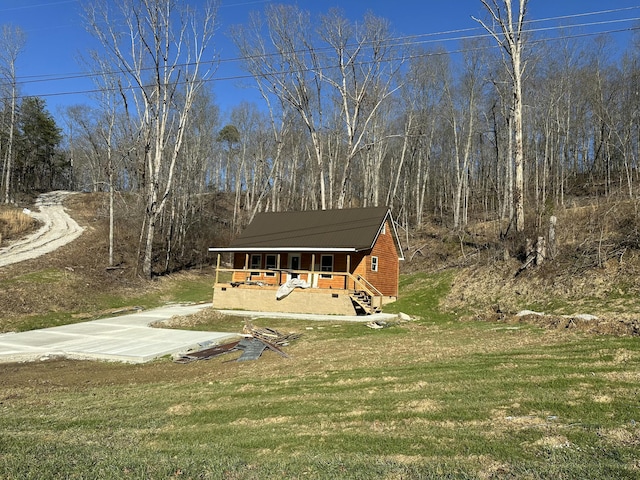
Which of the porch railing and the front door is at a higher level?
the front door

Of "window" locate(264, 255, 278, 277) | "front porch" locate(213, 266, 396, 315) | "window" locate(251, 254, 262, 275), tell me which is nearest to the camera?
"front porch" locate(213, 266, 396, 315)

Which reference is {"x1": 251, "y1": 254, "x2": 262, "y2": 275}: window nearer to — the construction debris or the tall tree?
the construction debris

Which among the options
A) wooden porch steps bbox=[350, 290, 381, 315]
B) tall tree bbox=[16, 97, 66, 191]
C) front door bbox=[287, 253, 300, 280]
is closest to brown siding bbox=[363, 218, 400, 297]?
wooden porch steps bbox=[350, 290, 381, 315]

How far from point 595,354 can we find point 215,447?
6639mm

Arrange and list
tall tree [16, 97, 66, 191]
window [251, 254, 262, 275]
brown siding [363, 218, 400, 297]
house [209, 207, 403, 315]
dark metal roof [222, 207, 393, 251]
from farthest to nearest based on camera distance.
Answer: tall tree [16, 97, 66, 191] → window [251, 254, 262, 275] → brown siding [363, 218, 400, 297] → dark metal roof [222, 207, 393, 251] → house [209, 207, 403, 315]

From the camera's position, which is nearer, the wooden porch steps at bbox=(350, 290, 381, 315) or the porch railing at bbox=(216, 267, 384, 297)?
the wooden porch steps at bbox=(350, 290, 381, 315)

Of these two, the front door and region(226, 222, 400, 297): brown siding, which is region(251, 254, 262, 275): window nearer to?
region(226, 222, 400, 297): brown siding

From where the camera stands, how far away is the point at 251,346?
12.1 meters

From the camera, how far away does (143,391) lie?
319 inches

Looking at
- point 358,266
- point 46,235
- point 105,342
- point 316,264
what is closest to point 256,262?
point 316,264

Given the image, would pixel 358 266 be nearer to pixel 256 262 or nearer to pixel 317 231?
pixel 317 231

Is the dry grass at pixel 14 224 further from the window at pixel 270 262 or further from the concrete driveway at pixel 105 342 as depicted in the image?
the window at pixel 270 262

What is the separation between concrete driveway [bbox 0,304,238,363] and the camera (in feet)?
38.6

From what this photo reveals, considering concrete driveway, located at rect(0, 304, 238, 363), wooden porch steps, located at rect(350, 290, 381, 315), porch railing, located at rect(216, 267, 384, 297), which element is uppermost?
porch railing, located at rect(216, 267, 384, 297)
